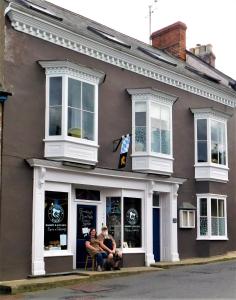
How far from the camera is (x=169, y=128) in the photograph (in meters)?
20.3

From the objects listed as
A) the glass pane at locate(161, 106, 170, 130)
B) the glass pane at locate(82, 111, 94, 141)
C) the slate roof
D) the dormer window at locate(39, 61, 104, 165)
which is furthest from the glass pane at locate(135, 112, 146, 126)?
the dormer window at locate(39, 61, 104, 165)

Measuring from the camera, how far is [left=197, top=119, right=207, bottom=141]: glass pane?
2222cm

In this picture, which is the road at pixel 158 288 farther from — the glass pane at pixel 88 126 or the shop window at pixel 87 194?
the glass pane at pixel 88 126

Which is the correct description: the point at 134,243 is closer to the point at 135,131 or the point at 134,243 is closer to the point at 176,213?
the point at 176,213

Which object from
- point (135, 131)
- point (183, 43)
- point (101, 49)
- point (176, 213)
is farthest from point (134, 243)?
point (183, 43)

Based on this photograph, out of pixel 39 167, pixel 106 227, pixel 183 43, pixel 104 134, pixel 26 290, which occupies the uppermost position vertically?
pixel 183 43

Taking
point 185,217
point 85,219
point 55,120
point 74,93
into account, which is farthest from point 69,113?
point 185,217

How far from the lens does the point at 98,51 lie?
18.0 meters

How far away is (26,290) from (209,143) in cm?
1115

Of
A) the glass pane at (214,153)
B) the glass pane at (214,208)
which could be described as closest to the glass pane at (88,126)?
the glass pane at (214,153)

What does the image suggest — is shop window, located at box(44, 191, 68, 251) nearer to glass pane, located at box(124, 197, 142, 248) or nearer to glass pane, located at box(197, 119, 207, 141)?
glass pane, located at box(124, 197, 142, 248)

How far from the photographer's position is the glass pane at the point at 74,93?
54.0 ft

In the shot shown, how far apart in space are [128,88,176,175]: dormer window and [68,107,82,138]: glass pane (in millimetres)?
3077

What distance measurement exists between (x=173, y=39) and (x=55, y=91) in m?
13.0
